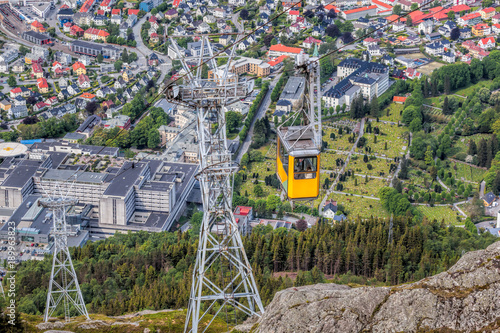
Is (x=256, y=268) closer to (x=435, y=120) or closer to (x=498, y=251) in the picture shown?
(x=498, y=251)

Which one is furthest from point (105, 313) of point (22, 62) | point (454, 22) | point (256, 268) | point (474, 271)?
point (454, 22)

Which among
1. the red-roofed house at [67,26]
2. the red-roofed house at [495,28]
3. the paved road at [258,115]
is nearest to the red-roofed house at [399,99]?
the paved road at [258,115]

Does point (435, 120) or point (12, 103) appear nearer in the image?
point (435, 120)

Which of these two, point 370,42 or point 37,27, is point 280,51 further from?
point 37,27

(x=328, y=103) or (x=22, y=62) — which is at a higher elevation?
(x=22, y=62)

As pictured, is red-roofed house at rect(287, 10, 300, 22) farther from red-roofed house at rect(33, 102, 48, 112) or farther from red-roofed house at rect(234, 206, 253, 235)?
red-roofed house at rect(234, 206, 253, 235)

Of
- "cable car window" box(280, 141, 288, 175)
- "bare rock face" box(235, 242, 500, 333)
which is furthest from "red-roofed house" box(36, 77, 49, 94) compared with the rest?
"bare rock face" box(235, 242, 500, 333)

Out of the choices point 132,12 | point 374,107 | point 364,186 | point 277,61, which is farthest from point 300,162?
point 132,12
